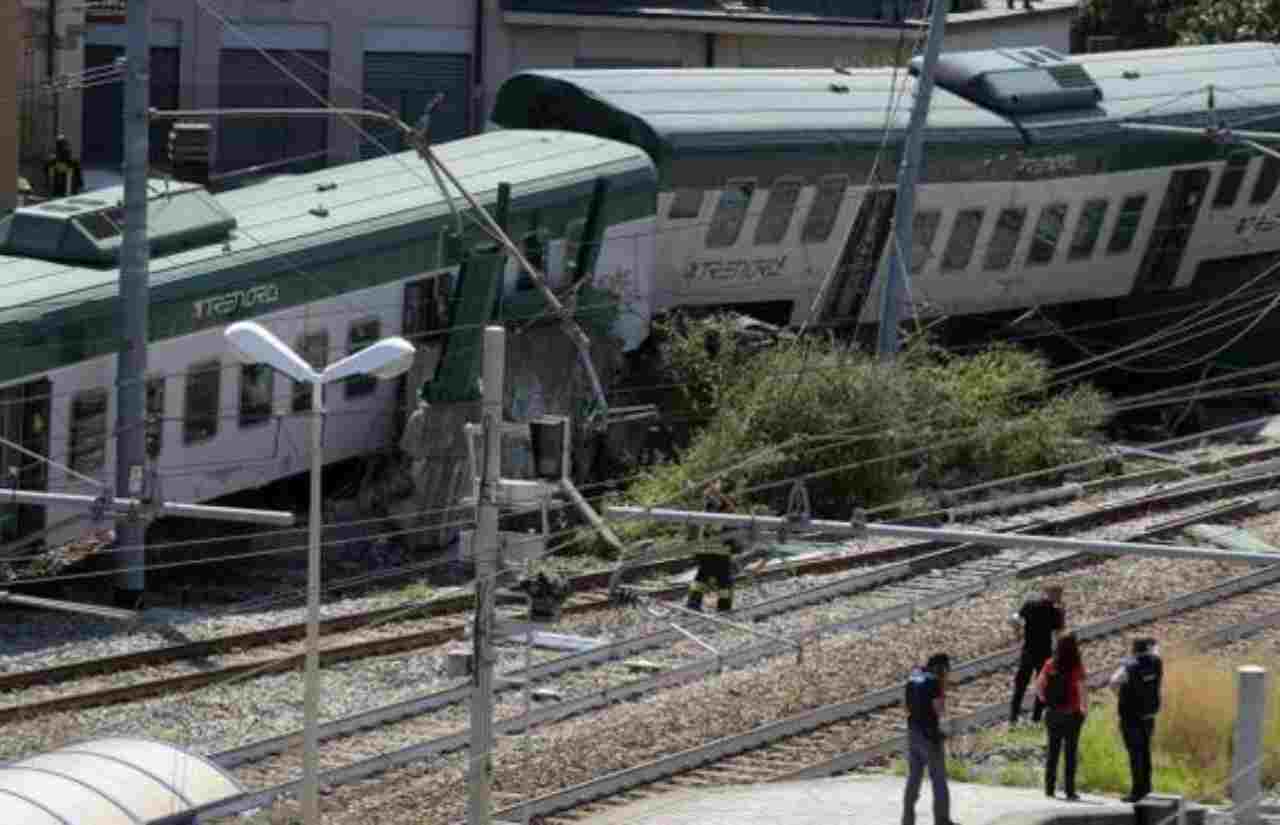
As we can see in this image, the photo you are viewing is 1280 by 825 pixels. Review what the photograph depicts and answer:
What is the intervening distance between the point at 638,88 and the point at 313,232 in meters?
7.32

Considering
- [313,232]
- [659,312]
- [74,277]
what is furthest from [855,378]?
[74,277]

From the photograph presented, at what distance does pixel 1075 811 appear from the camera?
22.1 meters

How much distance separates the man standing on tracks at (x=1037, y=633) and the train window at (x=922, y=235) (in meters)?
12.9

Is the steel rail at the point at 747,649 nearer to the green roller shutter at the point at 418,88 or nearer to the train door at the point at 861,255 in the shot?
the train door at the point at 861,255

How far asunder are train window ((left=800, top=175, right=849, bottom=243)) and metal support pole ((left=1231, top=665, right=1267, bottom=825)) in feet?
54.9

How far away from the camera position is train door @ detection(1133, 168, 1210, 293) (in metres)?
41.8

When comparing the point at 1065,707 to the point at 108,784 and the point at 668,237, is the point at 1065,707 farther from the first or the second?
the point at 668,237

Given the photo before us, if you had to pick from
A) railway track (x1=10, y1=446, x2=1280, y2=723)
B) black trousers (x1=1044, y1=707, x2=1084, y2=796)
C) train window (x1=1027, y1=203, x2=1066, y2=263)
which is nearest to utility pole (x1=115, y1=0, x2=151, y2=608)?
railway track (x1=10, y1=446, x2=1280, y2=723)

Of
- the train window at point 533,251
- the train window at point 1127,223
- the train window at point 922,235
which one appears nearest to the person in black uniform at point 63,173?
the train window at point 533,251

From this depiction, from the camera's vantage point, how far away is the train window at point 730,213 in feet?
119

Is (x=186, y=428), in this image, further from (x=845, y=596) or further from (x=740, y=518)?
(x=740, y=518)

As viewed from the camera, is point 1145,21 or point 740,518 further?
point 1145,21

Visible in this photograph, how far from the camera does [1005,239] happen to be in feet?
130

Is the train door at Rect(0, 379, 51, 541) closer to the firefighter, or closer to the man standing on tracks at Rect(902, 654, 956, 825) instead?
the firefighter
